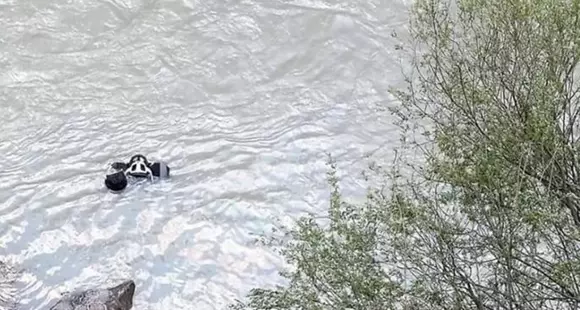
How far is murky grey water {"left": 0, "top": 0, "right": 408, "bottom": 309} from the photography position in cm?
395

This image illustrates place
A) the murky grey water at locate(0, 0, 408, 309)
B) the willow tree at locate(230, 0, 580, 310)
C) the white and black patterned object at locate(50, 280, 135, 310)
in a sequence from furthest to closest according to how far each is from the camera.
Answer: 1. the murky grey water at locate(0, 0, 408, 309)
2. the white and black patterned object at locate(50, 280, 135, 310)
3. the willow tree at locate(230, 0, 580, 310)

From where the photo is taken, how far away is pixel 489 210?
2.49 m

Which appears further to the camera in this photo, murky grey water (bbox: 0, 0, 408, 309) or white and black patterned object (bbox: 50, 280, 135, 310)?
murky grey water (bbox: 0, 0, 408, 309)

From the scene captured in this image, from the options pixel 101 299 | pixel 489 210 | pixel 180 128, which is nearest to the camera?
pixel 489 210

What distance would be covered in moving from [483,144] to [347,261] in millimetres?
597

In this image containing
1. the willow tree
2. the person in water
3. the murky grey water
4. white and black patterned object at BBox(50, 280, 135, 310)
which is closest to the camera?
the willow tree

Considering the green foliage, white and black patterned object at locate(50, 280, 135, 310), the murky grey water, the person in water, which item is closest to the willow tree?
the green foliage

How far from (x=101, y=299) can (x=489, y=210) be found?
75.4 inches

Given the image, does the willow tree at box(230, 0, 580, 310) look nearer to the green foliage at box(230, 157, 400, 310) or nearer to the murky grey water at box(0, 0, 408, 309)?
the green foliage at box(230, 157, 400, 310)

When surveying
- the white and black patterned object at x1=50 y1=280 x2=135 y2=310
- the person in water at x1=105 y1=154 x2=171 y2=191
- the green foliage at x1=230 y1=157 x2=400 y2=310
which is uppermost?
the person in water at x1=105 y1=154 x2=171 y2=191

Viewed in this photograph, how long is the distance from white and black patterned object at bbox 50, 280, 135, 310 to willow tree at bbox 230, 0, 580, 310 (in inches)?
36.0

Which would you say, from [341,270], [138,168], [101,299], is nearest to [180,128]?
[138,168]

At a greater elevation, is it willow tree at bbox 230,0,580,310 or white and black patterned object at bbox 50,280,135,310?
willow tree at bbox 230,0,580,310

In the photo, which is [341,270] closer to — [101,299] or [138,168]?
[101,299]
